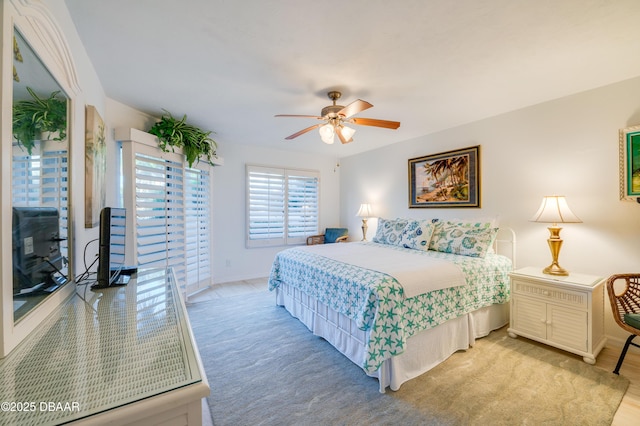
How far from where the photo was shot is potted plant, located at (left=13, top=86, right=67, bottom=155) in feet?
3.18

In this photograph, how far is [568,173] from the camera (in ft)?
9.02

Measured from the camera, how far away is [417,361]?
2.13m

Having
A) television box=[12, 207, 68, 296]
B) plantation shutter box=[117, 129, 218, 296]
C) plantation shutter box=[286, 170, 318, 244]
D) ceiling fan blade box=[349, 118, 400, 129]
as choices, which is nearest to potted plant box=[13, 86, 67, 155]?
television box=[12, 207, 68, 296]

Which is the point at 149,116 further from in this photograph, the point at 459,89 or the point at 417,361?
the point at 417,361

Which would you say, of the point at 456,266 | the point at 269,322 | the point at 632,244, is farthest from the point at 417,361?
the point at 632,244

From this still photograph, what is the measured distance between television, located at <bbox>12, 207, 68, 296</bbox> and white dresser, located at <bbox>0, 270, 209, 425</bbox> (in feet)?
0.55

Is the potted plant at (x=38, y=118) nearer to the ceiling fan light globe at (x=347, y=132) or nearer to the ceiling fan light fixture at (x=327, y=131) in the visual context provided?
the ceiling fan light fixture at (x=327, y=131)

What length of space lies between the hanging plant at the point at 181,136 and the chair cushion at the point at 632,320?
4613 mm

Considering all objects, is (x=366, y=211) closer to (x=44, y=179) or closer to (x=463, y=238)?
(x=463, y=238)

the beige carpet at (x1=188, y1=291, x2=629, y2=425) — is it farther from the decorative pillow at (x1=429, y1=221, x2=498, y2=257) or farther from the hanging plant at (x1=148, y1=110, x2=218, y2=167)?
the hanging plant at (x1=148, y1=110, x2=218, y2=167)

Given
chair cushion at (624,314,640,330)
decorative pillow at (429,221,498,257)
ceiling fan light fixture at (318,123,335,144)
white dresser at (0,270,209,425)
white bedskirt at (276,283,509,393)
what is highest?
ceiling fan light fixture at (318,123,335,144)

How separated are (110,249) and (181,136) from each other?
2.15m

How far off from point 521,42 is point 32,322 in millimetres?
3150

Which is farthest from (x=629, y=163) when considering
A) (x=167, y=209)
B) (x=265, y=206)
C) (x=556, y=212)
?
(x=167, y=209)
